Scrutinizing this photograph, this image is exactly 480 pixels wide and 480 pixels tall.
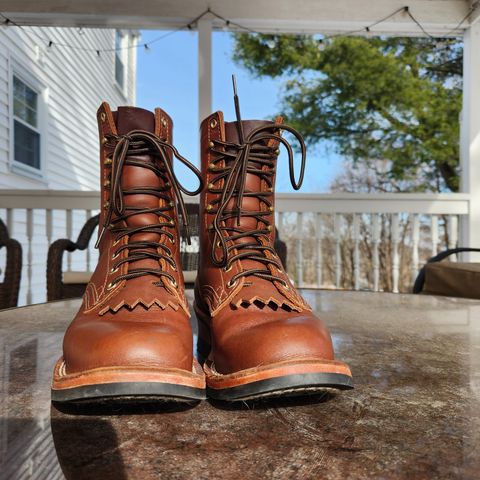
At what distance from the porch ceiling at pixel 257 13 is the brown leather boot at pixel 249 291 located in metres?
3.07

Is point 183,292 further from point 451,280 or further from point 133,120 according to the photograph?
point 451,280

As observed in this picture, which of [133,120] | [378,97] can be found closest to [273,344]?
[133,120]

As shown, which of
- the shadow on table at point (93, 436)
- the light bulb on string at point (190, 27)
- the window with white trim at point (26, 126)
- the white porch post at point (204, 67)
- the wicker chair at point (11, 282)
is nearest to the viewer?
the shadow on table at point (93, 436)

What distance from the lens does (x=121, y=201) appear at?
61 cm

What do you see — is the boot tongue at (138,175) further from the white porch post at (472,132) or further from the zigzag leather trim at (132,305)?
the white porch post at (472,132)

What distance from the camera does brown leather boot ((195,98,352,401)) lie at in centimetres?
44

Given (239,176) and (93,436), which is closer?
(93,436)

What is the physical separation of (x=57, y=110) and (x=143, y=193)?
6.14 meters

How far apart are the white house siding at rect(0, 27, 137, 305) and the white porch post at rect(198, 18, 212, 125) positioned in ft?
5.30

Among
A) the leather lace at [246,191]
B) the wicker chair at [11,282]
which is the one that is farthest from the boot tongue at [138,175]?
the wicker chair at [11,282]

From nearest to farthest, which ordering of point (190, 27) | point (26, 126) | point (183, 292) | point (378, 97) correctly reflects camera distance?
point (183, 292), point (190, 27), point (26, 126), point (378, 97)

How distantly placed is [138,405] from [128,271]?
20 cm

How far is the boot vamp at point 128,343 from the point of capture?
0.43m

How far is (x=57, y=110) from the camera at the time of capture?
6.03m
